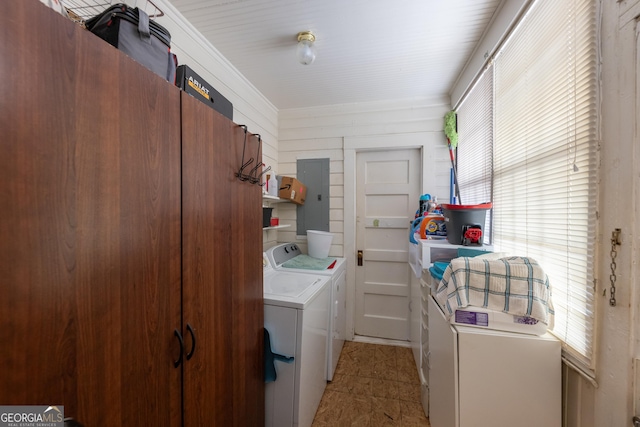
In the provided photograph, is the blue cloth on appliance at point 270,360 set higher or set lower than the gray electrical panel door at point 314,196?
lower

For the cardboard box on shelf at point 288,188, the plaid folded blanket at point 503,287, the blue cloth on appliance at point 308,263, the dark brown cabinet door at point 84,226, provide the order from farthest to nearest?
the cardboard box on shelf at point 288,188 → the blue cloth on appliance at point 308,263 → the plaid folded blanket at point 503,287 → the dark brown cabinet door at point 84,226

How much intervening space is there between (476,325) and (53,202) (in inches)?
58.8

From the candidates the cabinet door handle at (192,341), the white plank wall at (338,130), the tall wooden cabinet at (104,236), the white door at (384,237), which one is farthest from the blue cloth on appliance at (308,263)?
the cabinet door handle at (192,341)

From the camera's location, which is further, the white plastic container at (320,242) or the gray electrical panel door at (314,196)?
the gray electrical panel door at (314,196)

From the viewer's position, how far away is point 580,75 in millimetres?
860

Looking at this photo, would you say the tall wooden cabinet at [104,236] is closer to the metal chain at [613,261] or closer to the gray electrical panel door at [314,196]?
the metal chain at [613,261]

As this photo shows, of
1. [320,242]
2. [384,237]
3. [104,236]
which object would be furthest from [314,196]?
[104,236]

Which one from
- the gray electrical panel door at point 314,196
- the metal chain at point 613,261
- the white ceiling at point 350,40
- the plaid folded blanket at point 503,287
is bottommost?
the plaid folded blanket at point 503,287

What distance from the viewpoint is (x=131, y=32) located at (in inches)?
28.8

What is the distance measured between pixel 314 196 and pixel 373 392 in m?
1.91

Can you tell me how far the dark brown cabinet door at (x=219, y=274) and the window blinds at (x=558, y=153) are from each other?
54.5 inches

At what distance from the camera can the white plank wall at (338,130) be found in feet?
7.77

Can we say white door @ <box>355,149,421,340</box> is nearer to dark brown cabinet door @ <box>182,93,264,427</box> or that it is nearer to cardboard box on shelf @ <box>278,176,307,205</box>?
cardboard box on shelf @ <box>278,176,307,205</box>

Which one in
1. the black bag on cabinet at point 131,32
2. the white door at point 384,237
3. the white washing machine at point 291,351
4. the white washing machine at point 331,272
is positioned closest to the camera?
the black bag on cabinet at point 131,32
